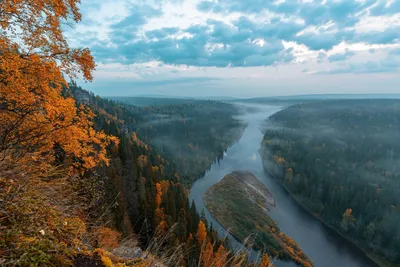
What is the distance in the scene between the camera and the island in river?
67.1 meters

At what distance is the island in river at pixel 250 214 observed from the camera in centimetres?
6712

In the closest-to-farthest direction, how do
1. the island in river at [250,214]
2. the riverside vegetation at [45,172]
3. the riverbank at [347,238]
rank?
the riverside vegetation at [45,172] < the island in river at [250,214] < the riverbank at [347,238]

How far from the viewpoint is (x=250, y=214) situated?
85.1 m

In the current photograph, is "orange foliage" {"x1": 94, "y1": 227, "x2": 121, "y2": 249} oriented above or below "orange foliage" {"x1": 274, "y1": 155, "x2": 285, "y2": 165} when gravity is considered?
above

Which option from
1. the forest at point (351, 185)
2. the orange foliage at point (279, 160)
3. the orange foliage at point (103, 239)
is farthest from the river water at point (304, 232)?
the orange foliage at point (103, 239)

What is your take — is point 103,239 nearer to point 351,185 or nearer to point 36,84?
point 36,84

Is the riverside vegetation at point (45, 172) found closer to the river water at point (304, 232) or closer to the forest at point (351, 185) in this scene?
the river water at point (304, 232)

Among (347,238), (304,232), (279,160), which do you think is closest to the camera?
(304,232)

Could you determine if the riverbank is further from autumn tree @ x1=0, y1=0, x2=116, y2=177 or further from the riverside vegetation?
autumn tree @ x1=0, y1=0, x2=116, y2=177

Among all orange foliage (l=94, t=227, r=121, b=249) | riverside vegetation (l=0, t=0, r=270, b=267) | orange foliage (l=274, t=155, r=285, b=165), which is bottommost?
orange foliage (l=274, t=155, r=285, b=165)

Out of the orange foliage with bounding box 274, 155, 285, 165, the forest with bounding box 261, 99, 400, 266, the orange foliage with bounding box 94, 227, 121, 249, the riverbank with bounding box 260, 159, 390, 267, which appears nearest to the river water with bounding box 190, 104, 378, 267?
the riverbank with bounding box 260, 159, 390, 267

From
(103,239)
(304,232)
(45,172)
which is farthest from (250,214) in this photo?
(45,172)

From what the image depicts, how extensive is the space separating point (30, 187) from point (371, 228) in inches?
4500

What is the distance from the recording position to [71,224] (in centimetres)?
474
